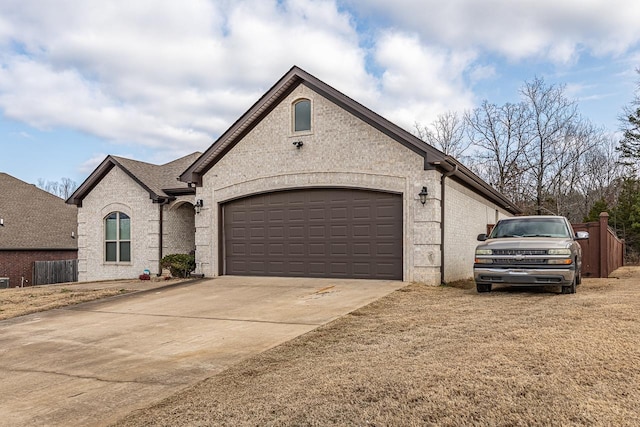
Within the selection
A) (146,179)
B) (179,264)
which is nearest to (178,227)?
(146,179)

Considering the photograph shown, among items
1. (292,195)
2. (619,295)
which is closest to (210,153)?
(292,195)

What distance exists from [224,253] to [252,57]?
22.8ft

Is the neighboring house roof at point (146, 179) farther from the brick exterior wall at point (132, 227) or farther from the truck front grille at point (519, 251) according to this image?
the truck front grille at point (519, 251)

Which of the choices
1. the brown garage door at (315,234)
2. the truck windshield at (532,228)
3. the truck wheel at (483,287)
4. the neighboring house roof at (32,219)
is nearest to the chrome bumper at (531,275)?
the truck wheel at (483,287)

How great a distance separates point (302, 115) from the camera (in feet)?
50.0

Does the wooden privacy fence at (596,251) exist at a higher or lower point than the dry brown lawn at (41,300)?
higher

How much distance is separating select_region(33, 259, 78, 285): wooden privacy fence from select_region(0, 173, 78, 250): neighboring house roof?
129cm

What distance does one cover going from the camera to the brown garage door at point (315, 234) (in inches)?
549

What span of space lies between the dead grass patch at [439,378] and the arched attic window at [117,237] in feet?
47.0

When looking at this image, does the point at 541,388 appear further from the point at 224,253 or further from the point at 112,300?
the point at 224,253

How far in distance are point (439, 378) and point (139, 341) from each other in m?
5.04

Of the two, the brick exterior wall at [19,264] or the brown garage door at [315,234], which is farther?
the brick exterior wall at [19,264]

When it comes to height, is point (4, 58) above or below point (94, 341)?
above

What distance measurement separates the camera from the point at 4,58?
1642cm
